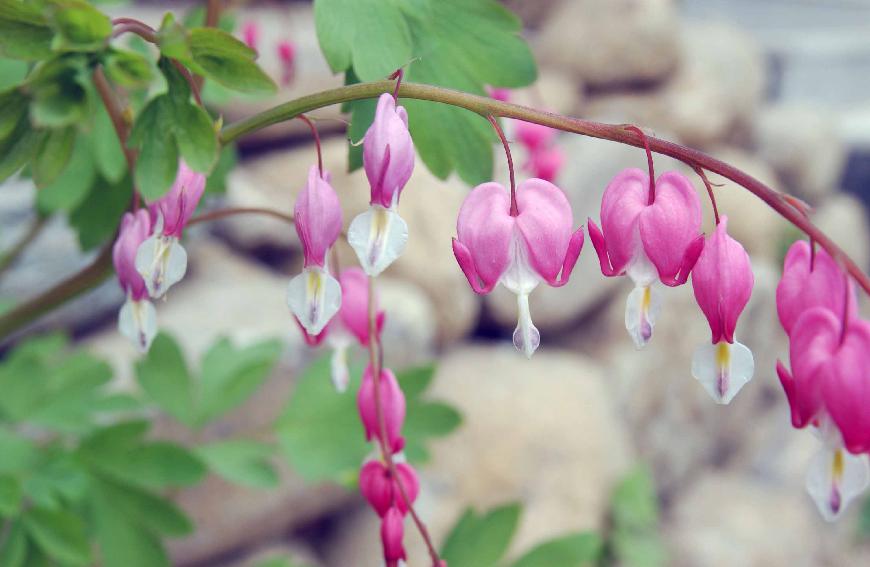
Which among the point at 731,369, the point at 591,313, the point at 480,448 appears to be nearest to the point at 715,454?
the point at 591,313

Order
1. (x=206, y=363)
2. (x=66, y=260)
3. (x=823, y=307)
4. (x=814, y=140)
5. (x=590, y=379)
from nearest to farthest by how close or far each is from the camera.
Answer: (x=823, y=307)
(x=206, y=363)
(x=66, y=260)
(x=590, y=379)
(x=814, y=140)

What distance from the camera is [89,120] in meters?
0.55

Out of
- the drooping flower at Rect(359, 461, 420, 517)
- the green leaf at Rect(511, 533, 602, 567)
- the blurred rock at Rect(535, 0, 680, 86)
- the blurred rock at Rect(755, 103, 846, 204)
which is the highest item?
the drooping flower at Rect(359, 461, 420, 517)

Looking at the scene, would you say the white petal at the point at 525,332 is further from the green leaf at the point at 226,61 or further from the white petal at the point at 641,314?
the green leaf at the point at 226,61

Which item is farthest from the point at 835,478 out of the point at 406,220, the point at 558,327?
the point at 558,327

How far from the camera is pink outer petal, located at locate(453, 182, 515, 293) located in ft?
1.62

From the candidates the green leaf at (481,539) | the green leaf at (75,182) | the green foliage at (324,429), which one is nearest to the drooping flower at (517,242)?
the green leaf at (481,539)

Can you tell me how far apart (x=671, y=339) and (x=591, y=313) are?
295mm

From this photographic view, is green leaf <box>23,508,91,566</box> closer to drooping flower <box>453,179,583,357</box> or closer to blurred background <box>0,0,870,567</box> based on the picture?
blurred background <box>0,0,870,567</box>

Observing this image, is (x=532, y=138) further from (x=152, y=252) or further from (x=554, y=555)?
(x=152, y=252)

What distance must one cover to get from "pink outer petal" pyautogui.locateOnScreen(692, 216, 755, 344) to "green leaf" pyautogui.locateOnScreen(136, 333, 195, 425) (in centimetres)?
81

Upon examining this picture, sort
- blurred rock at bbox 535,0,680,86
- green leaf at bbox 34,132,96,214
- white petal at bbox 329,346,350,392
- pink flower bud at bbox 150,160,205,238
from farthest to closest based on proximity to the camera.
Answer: blurred rock at bbox 535,0,680,86 → green leaf at bbox 34,132,96,214 → white petal at bbox 329,346,350,392 → pink flower bud at bbox 150,160,205,238

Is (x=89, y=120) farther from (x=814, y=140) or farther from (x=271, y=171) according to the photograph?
(x=814, y=140)

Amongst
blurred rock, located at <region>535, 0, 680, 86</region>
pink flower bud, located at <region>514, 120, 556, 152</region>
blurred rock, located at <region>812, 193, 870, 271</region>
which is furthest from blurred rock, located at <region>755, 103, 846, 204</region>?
pink flower bud, located at <region>514, 120, 556, 152</region>
